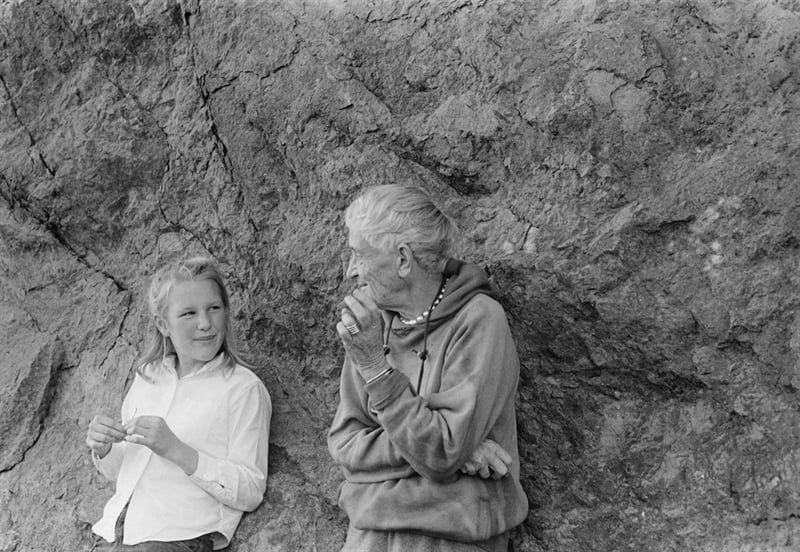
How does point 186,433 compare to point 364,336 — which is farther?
point 186,433

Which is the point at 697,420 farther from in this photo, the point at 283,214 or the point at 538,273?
the point at 283,214

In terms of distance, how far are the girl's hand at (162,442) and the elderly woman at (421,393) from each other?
49cm

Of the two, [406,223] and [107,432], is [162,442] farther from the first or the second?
[406,223]

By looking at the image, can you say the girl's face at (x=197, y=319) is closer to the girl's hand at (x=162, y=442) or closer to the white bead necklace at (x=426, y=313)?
the girl's hand at (x=162, y=442)

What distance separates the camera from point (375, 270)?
2.98 metres

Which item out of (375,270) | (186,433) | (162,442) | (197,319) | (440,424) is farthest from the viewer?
(197,319)

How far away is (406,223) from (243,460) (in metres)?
1.01

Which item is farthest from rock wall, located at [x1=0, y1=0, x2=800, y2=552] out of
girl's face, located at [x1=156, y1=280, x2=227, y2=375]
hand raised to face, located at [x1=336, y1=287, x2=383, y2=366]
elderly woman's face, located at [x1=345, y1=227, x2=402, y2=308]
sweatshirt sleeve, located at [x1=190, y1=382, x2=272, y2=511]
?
hand raised to face, located at [x1=336, y1=287, x2=383, y2=366]

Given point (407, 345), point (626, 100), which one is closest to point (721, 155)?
point (626, 100)

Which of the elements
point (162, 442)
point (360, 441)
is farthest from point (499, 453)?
point (162, 442)

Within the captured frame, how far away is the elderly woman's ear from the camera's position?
2973mm

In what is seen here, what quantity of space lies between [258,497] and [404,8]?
1.68m

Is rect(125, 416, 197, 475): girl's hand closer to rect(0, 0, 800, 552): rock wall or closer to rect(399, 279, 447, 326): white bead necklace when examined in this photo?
rect(0, 0, 800, 552): rock wall

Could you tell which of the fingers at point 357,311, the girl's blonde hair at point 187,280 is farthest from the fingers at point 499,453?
the girl's blonde hair at point 187,280
